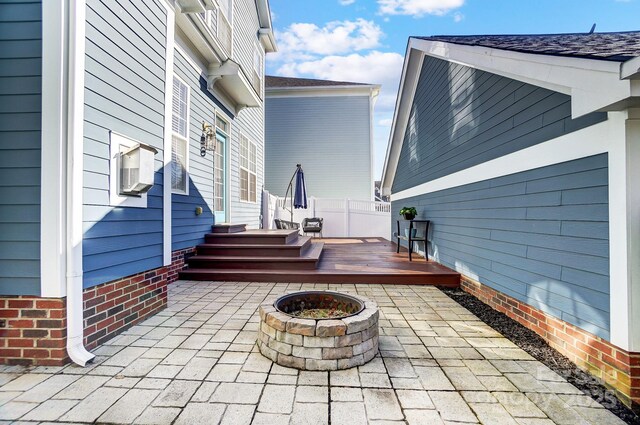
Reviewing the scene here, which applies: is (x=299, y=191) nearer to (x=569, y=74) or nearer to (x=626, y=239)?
(x=569, y=74)

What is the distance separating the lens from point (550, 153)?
8.67ft

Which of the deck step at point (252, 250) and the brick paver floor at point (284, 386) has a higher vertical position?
the deck step at point (252, 250)

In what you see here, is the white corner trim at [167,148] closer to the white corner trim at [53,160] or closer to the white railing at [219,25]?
the white corner trim at [53,160]

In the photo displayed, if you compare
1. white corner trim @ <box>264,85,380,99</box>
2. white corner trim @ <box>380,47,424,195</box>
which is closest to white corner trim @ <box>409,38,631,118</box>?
white corner trim @ <box>380,47,424,195</box>

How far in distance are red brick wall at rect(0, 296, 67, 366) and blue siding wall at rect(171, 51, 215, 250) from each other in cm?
240

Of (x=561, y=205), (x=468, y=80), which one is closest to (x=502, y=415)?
(x=561, y=205)

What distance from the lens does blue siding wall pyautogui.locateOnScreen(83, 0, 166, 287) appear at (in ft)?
7.78

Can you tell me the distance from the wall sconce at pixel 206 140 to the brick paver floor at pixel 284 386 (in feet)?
11.3

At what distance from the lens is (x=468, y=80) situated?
14.3ft

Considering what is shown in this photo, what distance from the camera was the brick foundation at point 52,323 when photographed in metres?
2.17

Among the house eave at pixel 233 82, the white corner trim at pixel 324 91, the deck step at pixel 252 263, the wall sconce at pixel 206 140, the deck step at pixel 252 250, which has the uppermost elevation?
the white corner trim at pixel 324 91

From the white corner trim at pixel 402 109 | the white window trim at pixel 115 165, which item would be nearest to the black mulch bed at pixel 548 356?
the white window trim at pixel 115 165

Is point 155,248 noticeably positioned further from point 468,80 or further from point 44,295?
point 468,80

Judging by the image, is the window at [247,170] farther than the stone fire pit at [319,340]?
Yes
